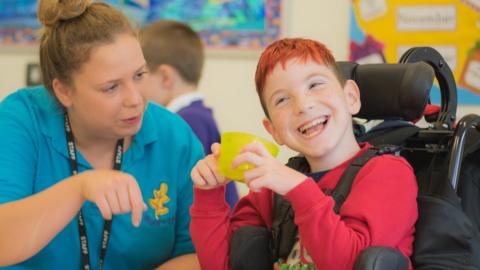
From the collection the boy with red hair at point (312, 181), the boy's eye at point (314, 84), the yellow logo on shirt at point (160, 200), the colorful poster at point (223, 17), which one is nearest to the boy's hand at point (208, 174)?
the boy with red hair at point (312, 181)

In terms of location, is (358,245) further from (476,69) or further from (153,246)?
(476,69)

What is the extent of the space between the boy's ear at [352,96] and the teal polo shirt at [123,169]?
493mm

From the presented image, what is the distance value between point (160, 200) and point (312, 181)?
611 millimetres

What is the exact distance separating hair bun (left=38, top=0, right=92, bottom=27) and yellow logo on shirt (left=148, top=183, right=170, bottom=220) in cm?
49

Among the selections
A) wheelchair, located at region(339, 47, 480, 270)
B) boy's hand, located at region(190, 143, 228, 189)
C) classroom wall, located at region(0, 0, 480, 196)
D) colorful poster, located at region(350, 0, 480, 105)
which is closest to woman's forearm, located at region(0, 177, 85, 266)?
boy's hand, located at region(190, 143, 228, 189)

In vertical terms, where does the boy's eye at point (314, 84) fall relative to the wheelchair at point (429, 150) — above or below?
above

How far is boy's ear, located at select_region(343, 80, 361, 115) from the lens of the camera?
1371 millimetres

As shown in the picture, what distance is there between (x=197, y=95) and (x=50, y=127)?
3.76 ft

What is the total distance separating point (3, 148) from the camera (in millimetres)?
1452

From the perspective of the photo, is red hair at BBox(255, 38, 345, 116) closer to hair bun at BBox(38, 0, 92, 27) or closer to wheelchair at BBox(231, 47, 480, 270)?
wheelchair at BBox(231, 47, 480, 270)

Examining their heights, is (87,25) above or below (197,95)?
above

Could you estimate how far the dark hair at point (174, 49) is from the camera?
2.69 metres

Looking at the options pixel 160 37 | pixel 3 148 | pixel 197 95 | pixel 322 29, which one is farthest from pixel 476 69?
pixel 3 148

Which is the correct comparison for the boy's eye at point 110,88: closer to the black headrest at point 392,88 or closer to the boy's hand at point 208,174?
the boy's hand at point 208,174
